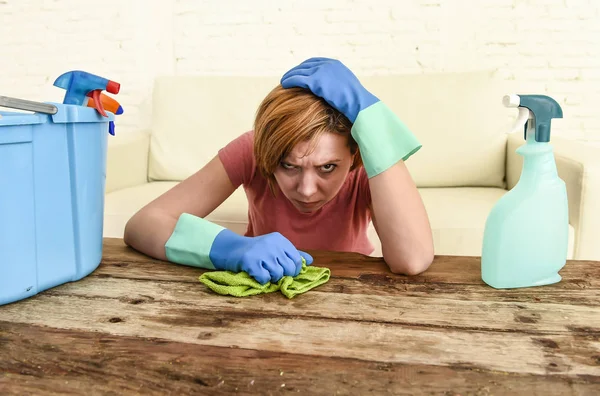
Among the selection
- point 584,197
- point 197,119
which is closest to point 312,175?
point 584,197

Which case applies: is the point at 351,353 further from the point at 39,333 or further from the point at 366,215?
the point at 366,215

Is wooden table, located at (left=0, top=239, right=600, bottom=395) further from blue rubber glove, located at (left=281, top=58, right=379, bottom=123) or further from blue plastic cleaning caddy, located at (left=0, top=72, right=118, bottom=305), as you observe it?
blue rubber glove, located at (left=281, top=58, right=379, bottom=123)

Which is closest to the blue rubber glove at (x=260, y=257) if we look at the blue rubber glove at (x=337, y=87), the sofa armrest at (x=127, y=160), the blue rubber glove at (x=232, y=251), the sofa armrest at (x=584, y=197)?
the blue rubber glove at (x=232, y=251)

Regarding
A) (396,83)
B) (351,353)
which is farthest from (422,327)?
(396,83)

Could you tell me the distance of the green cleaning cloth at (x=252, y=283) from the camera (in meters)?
0.75

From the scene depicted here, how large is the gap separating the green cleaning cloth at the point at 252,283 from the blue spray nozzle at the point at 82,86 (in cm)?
30

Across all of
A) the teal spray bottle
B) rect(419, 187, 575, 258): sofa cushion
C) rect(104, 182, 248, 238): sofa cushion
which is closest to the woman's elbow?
Answer: the teal spray bottle

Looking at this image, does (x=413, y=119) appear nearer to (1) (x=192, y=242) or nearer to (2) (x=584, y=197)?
(2) (x=584, y=197)

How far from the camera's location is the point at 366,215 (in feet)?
4.08

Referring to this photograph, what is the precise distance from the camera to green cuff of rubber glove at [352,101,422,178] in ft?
2.78

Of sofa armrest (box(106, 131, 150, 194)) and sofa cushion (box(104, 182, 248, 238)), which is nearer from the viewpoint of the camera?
sofa cushion (box(104, 182, 248, 238))

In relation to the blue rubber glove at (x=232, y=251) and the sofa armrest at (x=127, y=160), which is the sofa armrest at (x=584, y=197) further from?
the sofa armrest at (x=127, y=160)

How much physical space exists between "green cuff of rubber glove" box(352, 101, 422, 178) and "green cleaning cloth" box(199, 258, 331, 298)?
0.69 ft

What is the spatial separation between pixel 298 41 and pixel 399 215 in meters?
1.81
